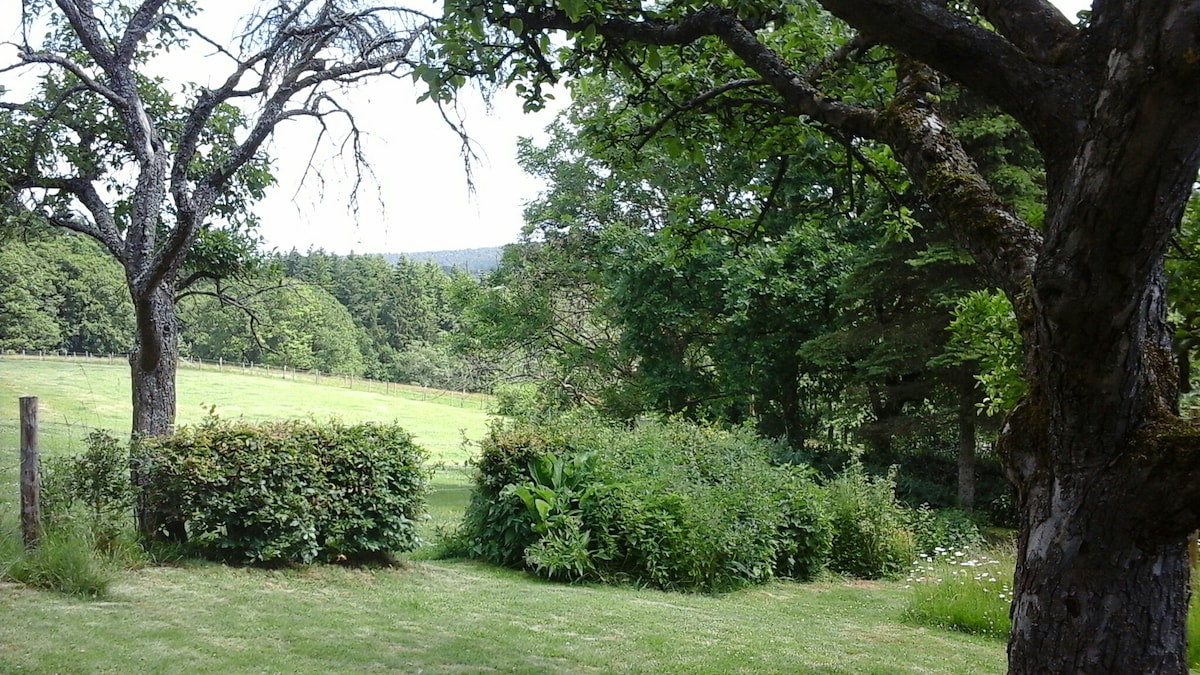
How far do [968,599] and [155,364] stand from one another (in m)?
8.29

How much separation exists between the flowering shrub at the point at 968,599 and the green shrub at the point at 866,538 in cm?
223

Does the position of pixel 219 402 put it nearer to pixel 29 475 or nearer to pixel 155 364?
pixel 155 364

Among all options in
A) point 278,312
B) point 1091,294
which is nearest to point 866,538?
point 1091,294

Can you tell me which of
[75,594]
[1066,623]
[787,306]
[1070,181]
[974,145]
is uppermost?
[974,145]

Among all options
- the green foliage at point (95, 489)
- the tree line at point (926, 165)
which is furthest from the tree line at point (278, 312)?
the green foliage at point (95, 489)

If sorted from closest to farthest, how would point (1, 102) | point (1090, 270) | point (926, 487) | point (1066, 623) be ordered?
point (1090, 270) < point (1066, 623) < point (1, 102) < point (926, 487)

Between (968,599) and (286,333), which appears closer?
(968,599)

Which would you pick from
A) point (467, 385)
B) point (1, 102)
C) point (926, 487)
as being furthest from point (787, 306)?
point (467, 385)

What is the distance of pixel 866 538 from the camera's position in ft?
38.3

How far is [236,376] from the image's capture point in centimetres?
3503

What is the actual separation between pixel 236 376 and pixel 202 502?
95.8ft

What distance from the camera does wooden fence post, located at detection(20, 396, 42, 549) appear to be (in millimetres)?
7004

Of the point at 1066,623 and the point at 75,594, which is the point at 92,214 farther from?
the point at 1066,623

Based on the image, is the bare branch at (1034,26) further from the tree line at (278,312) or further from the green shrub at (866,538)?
the green shrub at (866,538)
